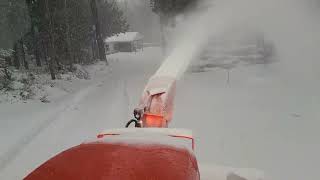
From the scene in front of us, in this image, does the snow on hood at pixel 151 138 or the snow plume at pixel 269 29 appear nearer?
the snow on hood at pixel 151 138

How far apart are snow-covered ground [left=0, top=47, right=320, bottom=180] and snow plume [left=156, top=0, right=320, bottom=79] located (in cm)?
202

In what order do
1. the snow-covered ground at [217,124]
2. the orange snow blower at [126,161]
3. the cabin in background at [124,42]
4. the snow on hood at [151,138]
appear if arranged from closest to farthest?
the orange snow blower at [126,161]
the snow on hood at [151,138]
the snow-covered ground at [217,124]
the cabin in background at [124,42]

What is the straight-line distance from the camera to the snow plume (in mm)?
7231

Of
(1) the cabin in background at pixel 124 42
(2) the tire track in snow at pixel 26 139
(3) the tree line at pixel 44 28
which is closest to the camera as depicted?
(2) the tire track in snow at pixel 26 139

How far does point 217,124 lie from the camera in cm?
1013

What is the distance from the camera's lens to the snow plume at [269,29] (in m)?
7.23

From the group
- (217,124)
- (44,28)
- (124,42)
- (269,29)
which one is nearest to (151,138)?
(217,124)

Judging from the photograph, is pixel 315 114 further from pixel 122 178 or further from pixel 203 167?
pixel 122 178

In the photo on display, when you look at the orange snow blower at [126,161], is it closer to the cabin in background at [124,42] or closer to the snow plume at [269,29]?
the snow plume at [269,29]

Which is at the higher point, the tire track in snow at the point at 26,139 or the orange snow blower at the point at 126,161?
the orange snow blower at the point at 126,161

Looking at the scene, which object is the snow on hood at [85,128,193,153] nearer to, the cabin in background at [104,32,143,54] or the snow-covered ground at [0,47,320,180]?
the snow-covered ground at [0,47,320,180]

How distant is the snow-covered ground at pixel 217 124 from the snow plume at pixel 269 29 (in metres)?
2.02

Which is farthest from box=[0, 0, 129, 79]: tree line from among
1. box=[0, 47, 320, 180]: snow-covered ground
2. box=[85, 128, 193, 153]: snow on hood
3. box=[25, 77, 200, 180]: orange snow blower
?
box=[25, 77, 200, 180]: orange snow blower

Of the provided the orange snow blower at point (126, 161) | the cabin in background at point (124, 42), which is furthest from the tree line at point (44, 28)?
the cabin in background at point (124, 42)
